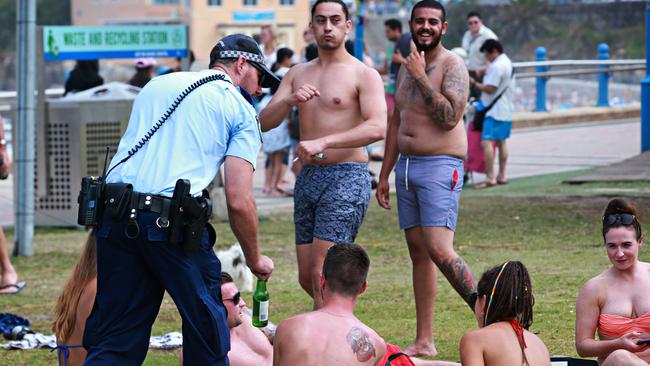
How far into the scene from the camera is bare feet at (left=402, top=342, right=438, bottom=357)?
707 cm

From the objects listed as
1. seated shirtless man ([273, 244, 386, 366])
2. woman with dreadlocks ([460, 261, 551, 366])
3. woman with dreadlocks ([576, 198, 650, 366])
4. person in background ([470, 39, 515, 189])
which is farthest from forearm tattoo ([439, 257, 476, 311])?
person in background ([470, 39, 515, 189])

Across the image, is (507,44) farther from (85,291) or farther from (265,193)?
(85,291)

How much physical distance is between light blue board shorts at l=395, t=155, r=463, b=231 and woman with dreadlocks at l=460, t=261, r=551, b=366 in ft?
5.60

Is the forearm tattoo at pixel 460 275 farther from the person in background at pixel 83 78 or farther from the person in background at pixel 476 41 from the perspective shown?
the person in background at pixel 476 41

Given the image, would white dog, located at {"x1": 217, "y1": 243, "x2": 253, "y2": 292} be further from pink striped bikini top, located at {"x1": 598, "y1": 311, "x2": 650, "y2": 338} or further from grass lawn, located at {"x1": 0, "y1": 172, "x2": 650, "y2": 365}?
pink striped bikini top, located at {"x1": 598, "y1": 311, "x2": 650, "y2": 338}

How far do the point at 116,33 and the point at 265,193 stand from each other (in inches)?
115

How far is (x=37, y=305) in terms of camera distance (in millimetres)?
9047

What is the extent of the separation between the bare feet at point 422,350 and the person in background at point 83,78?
8.79 metres

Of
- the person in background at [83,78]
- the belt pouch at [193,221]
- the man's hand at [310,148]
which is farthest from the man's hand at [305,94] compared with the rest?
the person in background at [83,78]

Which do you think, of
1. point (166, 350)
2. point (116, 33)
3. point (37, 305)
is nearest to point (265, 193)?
point (116, 33)

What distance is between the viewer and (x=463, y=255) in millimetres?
10336

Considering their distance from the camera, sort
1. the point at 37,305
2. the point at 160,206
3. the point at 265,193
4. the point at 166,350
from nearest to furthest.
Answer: the point at 160,206, the point at 166,350, the point at 37,305, the point at 265,193

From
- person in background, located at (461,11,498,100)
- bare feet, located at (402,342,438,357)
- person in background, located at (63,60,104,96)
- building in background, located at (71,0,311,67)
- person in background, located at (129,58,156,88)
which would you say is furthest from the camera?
building in background, located at (71,0,311,67)

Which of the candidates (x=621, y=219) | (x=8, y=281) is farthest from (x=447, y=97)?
(x=8, y=281)
